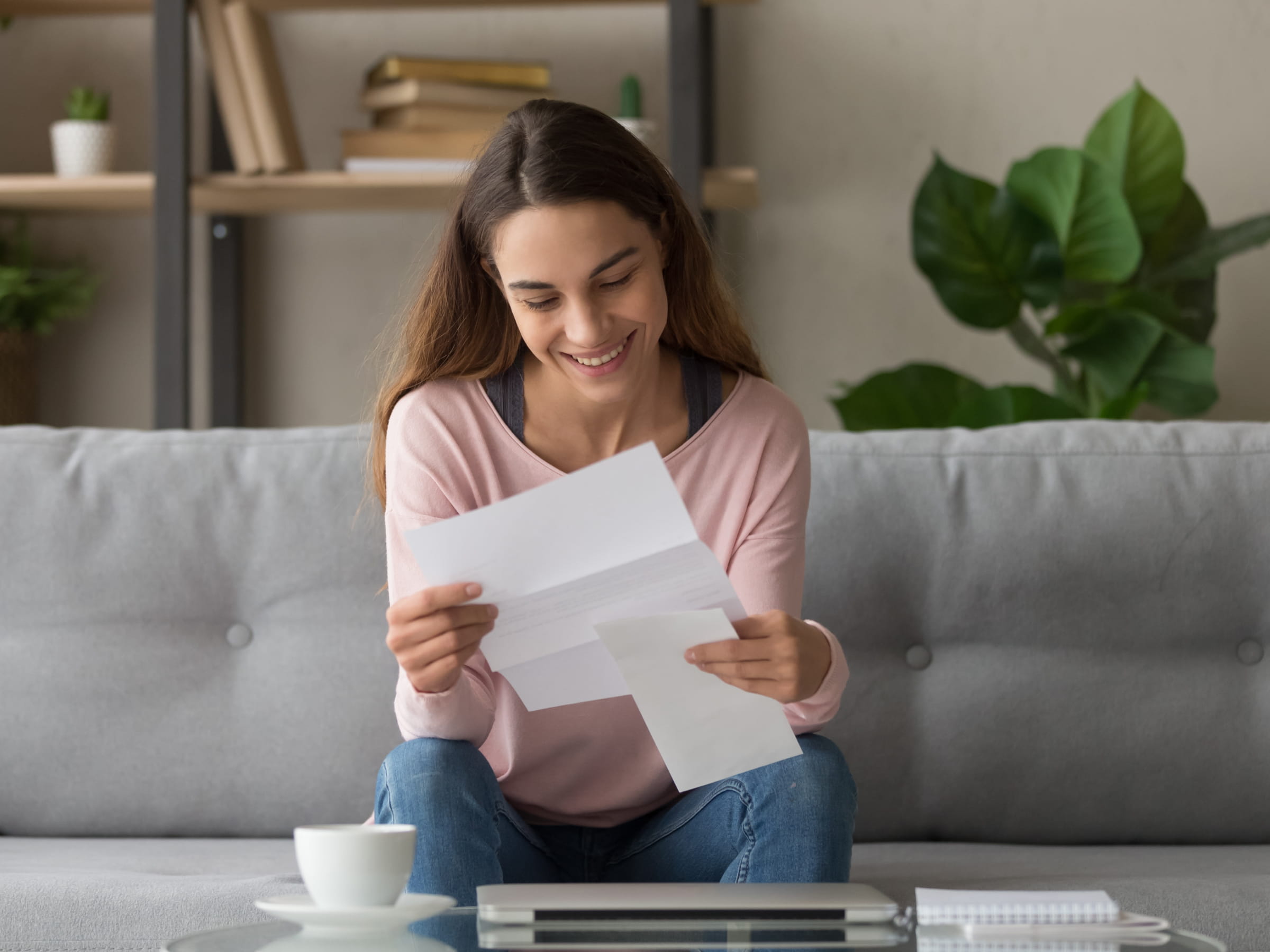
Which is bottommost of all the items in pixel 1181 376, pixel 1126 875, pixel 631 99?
pixel 1126 875

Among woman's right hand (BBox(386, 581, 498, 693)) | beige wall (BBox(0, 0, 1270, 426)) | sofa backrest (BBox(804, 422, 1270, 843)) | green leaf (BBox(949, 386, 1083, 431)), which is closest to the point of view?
woman's right hand (BBox(386, 581, 498, 693))

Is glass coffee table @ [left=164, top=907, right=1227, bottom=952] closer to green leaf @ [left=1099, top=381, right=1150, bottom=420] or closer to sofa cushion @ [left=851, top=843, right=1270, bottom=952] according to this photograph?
sofa cushion @ [left=851, top=843, right=1270, bottom=952]

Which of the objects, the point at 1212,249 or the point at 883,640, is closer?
the point at 883,640

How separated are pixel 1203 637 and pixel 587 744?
27.9 inches

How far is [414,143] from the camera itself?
2.03m

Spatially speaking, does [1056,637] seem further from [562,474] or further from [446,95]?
[446,95]

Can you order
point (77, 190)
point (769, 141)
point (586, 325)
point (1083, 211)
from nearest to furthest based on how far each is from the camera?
point (586, 325) < point (1083, 211) < point (77, 190) < point (769, 141)

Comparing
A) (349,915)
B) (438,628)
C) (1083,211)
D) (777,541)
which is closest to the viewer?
(349,915)

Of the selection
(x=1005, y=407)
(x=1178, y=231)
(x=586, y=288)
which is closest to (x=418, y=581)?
(x=586, y=288)

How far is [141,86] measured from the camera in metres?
2.29

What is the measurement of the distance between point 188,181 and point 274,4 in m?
0.39

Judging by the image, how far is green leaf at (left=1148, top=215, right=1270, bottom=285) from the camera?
192 cm

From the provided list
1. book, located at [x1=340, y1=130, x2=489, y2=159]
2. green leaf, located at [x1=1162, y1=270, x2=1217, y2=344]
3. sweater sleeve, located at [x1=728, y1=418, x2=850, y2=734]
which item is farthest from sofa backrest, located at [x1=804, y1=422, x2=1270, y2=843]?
book, located at [x1=340, y1=130, x2=489, y2=159]

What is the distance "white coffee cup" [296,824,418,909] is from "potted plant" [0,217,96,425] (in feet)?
5.49
